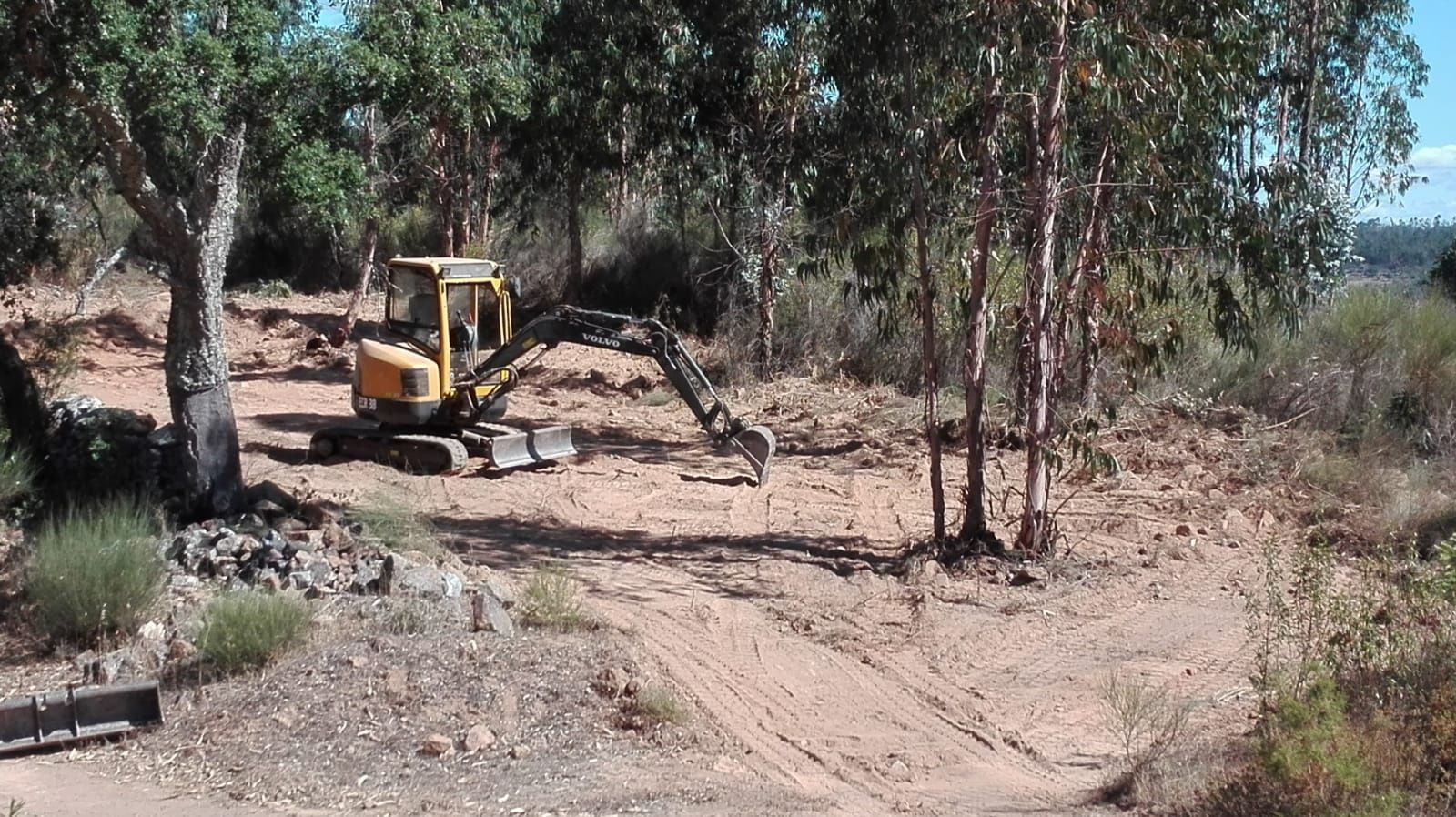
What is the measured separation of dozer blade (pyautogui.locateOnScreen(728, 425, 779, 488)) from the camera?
15.4 meters

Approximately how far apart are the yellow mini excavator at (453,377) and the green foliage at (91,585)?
19.0 ft

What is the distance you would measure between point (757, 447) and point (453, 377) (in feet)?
11.1

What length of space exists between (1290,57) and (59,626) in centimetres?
2212

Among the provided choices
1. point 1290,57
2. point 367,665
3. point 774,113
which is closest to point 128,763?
point 367,665

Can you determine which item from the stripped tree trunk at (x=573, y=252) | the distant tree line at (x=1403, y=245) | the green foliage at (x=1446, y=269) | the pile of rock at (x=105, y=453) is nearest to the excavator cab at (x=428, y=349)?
the pile of rock at (x=105, y=453)

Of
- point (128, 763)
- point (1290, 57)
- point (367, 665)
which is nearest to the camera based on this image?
point (128, 763)

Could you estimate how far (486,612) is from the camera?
946 centimetres

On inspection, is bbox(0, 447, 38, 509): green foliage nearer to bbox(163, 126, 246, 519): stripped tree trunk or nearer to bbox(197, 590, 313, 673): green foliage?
bbox(163, 126, 246, 519): stripped tree trunk

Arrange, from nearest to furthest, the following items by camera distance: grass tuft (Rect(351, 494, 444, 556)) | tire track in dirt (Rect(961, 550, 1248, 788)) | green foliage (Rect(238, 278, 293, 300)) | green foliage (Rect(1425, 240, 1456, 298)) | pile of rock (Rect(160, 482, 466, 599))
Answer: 1. tire track in dirt (Rect(961, 550, 1248, 788))
2. pile of rock (Rect(160, 482, 466, 599))
3. grass tuft (Rect(351, 494, 444, 556))
4. green foliage (Rect(1425, 240, 1456, 298))
5. green foliage (Rect(238, 278, 293, 300))

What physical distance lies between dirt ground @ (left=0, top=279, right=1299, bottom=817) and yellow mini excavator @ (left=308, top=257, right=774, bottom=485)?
310 millimetres

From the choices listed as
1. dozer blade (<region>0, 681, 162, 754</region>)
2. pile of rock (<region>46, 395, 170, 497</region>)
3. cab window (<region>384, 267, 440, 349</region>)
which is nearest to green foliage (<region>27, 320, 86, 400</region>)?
pile of rock (<region>46, 395, 170, 497</region>)

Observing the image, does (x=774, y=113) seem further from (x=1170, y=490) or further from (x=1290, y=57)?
(x=1290, y=57)

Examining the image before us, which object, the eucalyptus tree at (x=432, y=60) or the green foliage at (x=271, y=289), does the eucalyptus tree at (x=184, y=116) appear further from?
the green foliage at (x=271, y=289)

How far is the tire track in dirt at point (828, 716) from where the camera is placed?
7.55m
